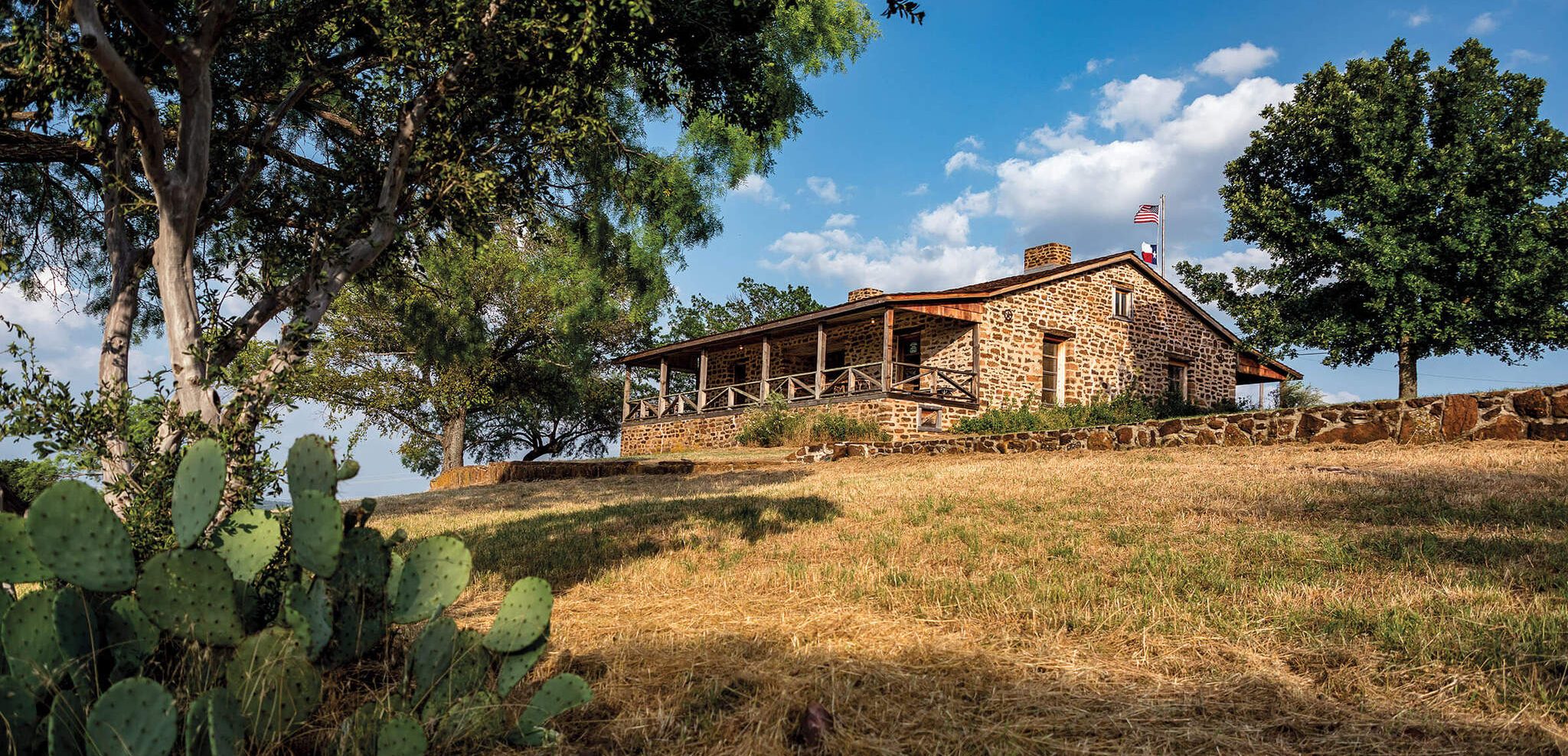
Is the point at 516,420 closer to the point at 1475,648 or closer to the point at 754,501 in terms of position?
the point at 754,501

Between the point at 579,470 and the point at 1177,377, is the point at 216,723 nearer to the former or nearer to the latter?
the point at 579,470

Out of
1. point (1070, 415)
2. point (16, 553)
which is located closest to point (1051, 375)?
point (1070, 415)

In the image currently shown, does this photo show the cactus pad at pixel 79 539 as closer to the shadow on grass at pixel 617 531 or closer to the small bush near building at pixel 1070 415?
the shadow on grass at pixel 617 531

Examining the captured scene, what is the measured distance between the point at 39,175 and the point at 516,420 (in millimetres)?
23637

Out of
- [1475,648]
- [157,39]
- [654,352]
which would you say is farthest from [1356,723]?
[654,352]

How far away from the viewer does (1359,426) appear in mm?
11758

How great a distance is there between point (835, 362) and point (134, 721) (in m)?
24.3

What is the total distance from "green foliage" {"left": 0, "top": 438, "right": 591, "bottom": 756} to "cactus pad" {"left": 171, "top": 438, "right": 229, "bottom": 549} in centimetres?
1

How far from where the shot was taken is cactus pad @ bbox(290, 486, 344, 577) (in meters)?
3.05

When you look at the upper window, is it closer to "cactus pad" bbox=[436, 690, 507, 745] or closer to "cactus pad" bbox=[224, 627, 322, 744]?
"cactus pad" bbox=[436, 690, 507, 745]

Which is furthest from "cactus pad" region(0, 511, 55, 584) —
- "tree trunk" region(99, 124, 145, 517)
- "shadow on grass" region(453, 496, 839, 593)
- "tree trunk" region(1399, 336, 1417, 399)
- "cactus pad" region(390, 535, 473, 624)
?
"tree trunk" region(1399, 336, 1417, 399)

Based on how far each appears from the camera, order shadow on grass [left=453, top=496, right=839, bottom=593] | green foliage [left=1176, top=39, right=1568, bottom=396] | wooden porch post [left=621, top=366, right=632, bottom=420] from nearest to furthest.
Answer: shadow on grass [left=453, top=496, right=839, bottom=593], green foliage [left=1176, top=39, right=1568, bottom=396], wooden porch post [left=621, top=366, right=632, bottom=420]

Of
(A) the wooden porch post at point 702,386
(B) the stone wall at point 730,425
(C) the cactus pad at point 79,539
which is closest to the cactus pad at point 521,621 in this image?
(C) the cactus pad at point 79,539

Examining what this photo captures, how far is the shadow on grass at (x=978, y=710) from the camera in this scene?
3004mm
